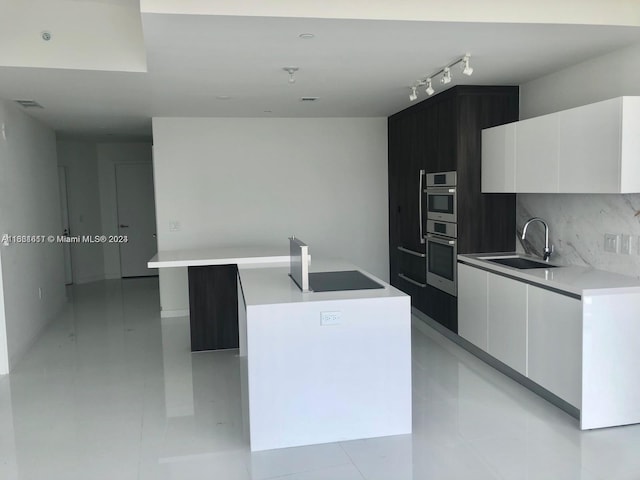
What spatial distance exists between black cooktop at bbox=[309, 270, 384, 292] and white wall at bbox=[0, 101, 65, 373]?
9.10 feet

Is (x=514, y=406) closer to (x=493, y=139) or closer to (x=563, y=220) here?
(x=563, y=220)

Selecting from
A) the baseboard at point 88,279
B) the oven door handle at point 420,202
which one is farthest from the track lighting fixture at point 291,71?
the baseboard at point 88,279

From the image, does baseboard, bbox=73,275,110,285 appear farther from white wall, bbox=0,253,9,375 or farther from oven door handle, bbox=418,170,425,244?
oven door handle, bbox=418,170,425,244

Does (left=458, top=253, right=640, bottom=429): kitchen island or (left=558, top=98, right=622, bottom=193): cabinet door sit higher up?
(left=558, top=98, right=622, bottom=193): cabinet door

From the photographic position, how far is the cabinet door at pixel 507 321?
366 centimetres

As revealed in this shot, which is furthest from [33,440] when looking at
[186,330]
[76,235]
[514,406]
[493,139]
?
[76,235]

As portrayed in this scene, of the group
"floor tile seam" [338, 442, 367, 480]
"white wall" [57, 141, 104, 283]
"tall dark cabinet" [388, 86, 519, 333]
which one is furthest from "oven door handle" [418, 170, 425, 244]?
"white wall" [57, 141, 104, 283]

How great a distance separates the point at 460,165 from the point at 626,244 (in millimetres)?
1538

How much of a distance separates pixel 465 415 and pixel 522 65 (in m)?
2.52

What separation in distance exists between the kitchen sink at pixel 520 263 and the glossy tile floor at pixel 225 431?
858 mm

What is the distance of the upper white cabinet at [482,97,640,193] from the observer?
10.2 feet

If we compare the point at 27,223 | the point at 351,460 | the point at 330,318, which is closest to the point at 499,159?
the point at 330,318

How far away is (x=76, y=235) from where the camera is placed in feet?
28.7

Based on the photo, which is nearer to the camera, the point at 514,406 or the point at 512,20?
the point at 512,20
